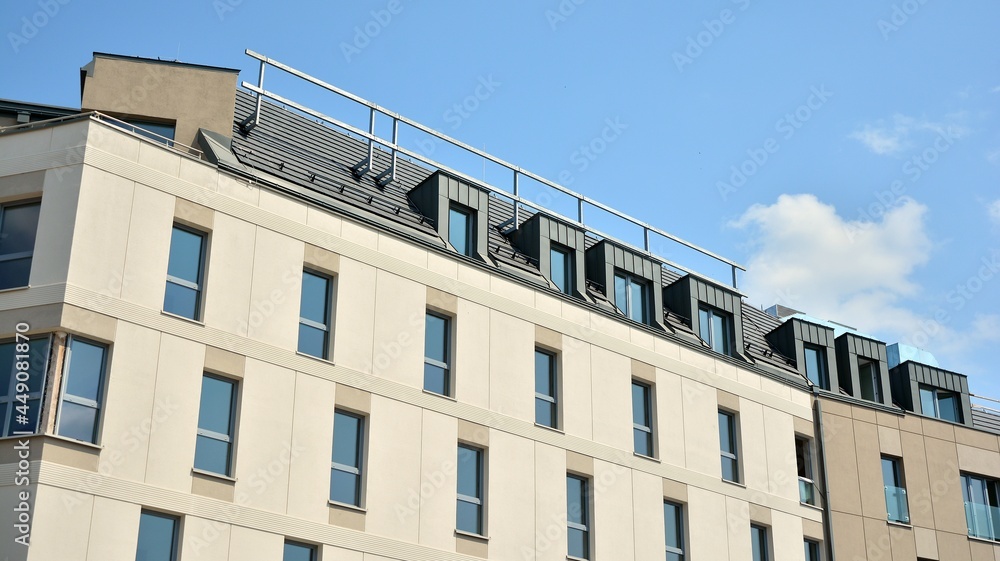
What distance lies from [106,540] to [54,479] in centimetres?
160

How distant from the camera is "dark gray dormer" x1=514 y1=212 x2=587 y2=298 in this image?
3638 centimetres

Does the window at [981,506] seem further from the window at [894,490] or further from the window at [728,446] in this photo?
the window at [728,446]

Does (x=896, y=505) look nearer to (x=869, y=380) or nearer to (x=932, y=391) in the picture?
(x=869, y=380)

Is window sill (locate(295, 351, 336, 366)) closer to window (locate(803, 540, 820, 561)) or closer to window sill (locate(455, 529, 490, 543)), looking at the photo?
window sill (locate(455, 529, 490, 543))

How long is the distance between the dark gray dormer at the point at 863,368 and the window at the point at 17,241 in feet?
92.7

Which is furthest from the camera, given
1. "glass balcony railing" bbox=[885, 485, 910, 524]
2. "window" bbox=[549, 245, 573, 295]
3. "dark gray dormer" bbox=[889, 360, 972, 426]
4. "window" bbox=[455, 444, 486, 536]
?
"dark gray dormer" bbox=[889, 360, 972, 426]

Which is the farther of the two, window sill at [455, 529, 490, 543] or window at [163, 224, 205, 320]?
window sill at [455, 529, 490, 543]

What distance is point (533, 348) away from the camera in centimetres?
3344

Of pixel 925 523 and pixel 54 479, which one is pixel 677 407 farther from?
pixel 54 479

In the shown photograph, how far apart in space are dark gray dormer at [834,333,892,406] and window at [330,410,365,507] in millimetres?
20663

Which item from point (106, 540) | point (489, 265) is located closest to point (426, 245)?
point (489, 265)

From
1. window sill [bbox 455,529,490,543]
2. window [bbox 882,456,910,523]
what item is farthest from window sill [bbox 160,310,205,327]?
window [bbox 882,456,910,523]

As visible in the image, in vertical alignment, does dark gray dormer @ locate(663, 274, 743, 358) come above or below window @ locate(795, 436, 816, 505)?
above

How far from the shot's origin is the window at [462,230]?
34.3 metres
